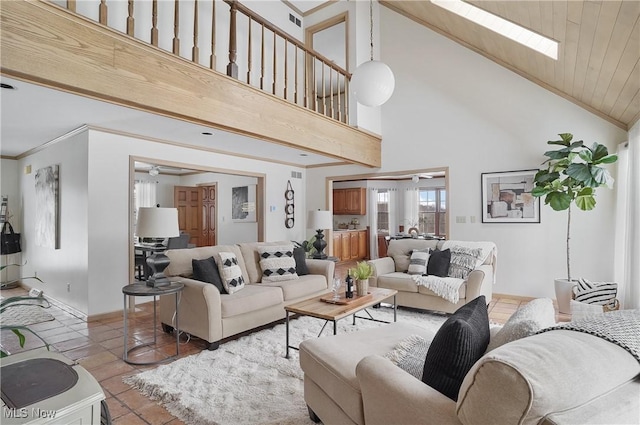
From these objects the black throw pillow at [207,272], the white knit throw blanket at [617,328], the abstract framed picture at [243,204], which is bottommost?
the black throw pillow at [207,272]

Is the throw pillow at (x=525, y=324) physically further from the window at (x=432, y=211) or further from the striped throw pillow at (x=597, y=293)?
the window at (x=432, y=211)

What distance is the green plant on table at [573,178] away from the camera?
155 inches

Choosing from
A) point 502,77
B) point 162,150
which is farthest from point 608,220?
point 162,150

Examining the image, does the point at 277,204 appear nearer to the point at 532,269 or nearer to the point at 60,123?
the point at 60,123

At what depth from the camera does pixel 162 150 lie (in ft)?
15.7

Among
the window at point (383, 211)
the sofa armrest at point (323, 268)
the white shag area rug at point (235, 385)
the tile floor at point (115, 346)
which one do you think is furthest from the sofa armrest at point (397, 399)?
the window at point (383, 211)

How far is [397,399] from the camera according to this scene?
4.28ft

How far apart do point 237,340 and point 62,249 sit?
3.02 m

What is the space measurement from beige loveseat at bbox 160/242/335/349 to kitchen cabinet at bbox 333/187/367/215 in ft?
18.8

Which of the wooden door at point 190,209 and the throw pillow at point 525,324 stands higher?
the wooden door at point 190,209

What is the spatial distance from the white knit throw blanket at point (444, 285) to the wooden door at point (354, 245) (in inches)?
205

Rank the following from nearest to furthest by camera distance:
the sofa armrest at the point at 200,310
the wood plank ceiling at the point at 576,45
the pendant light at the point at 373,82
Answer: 1. the wood plank ceiling at the point at 576,45
2. the pendant light at the point at 373,82
3. the sofa armrest at the point at 200,310

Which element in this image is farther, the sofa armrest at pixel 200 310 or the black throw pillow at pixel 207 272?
the black throw pillow at pixel 207 272

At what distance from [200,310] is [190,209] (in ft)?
20.3
